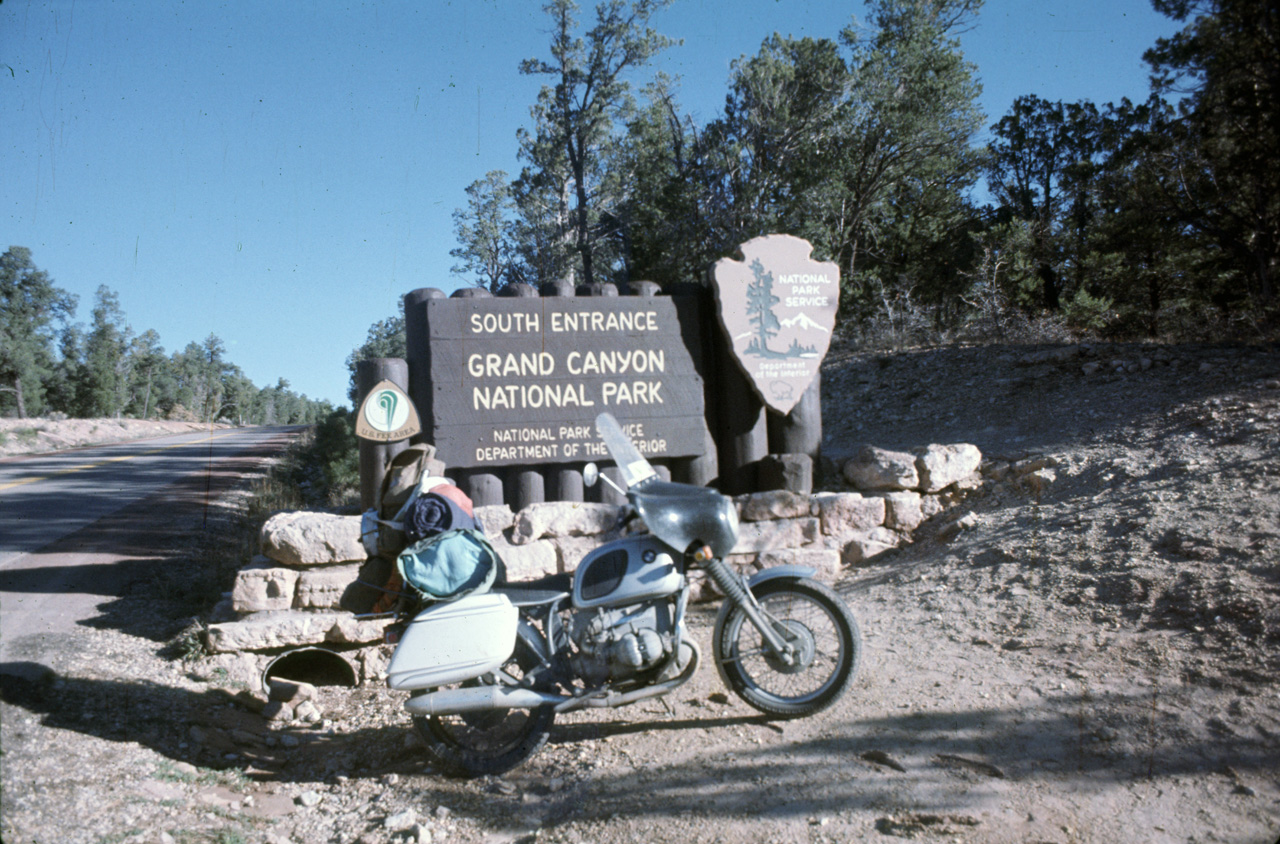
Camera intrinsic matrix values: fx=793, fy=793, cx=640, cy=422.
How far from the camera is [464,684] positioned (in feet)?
11.5

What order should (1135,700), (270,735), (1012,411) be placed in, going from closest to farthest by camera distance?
(1135,700) < (270,735) < (1012,411)

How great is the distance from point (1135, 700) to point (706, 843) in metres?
2.00

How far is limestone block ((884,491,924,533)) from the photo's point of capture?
6.32 m

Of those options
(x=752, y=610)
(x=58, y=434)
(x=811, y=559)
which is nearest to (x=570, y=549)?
(x=811, y=559)

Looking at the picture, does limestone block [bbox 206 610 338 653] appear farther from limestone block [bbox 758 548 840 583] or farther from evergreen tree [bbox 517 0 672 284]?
evergreen tree [bbox 517 0 672 284]

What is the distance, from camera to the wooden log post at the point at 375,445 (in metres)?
5.65

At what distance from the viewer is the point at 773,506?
606 centimetres

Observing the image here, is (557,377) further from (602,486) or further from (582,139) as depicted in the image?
(582,139)

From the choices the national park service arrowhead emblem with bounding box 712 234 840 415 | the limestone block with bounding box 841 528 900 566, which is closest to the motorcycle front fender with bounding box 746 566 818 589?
the limestone block with bounding box 841 528 900 566

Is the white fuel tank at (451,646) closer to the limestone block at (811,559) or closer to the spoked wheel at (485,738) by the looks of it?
the spoked wheel at (485,738)

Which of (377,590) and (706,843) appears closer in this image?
(706,843)

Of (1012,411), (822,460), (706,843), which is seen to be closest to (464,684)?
(706,843)

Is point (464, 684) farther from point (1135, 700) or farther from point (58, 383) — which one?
point (58, 383)

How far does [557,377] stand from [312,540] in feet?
6.75
